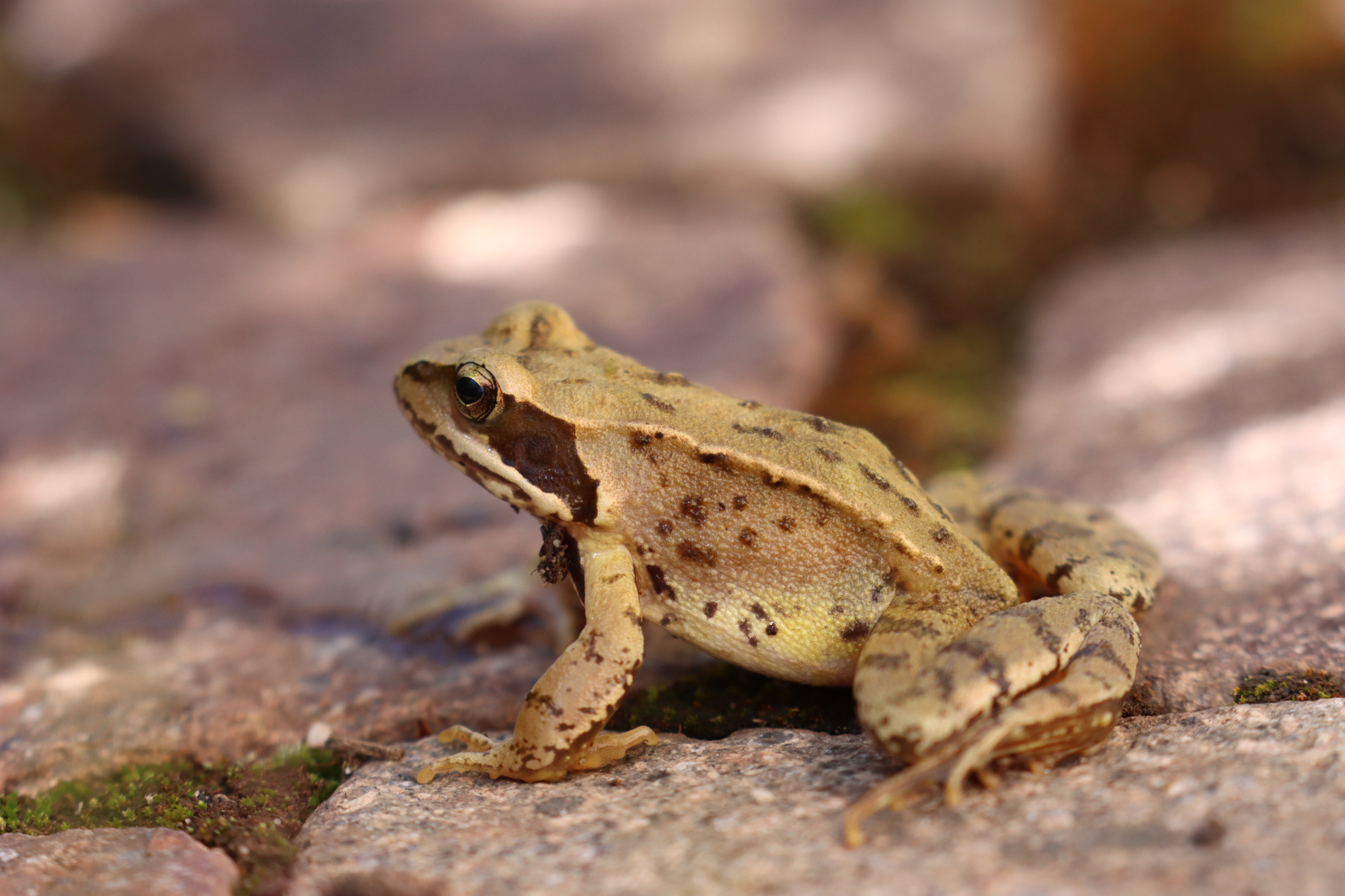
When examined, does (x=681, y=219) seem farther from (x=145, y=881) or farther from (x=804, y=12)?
(x=145, y=881)

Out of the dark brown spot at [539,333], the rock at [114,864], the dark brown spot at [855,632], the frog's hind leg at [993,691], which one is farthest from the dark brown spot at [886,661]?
the rock at [114,864]

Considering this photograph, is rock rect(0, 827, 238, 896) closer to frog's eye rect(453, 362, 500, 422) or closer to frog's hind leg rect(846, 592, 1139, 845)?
frog's eye rect(453, 362, 500, 422)

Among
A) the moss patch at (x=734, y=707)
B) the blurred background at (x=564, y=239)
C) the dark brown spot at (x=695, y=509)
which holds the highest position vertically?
the blurred background at (x=564, y=239)

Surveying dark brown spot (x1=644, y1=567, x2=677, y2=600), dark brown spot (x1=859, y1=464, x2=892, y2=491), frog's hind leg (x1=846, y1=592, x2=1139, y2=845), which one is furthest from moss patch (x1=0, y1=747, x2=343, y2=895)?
dark brown spot (x1=859, y1=464, x2=892, y2=491)

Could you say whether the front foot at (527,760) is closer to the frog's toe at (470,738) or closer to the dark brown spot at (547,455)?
the frog's toe at (470,738)

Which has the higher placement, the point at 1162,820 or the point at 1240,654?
the point at 1240,654

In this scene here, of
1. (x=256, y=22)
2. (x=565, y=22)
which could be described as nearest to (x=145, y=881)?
Answer: (x=565, y=22)
